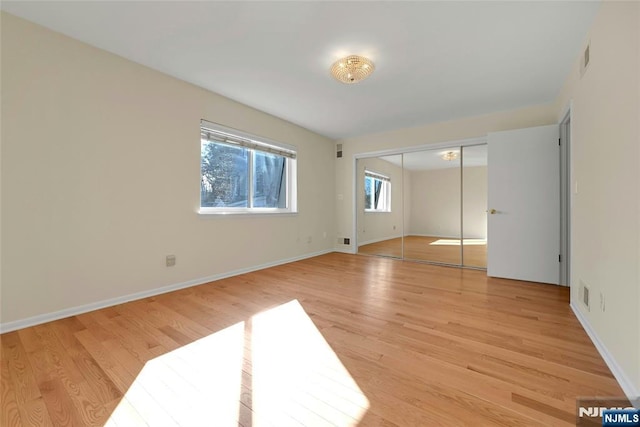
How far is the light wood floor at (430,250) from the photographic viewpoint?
14.0 feet

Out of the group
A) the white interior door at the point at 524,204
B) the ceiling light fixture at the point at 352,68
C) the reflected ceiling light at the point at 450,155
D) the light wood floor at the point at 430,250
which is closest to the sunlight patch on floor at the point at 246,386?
the ceiling light fixture at the point at 352,68

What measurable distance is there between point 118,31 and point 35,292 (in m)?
2.28

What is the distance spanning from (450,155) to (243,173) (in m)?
3.58

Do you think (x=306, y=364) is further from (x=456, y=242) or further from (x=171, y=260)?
(x=456, y=242)

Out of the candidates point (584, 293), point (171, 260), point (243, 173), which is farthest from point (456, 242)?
point (171, 260)

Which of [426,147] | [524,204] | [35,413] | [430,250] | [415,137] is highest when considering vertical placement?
[415,137]

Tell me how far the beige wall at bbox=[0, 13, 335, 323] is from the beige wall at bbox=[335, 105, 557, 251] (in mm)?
2610

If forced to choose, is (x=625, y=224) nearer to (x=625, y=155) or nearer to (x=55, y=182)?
(x=625, y=155)

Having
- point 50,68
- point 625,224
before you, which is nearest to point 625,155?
point 625,224

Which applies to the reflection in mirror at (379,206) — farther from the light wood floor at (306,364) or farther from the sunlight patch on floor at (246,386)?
the sunlight patch on floor at (246,386)

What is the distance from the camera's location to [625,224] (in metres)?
1.39

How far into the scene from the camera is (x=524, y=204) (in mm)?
3371

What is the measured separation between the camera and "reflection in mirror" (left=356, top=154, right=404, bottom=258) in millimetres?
5145

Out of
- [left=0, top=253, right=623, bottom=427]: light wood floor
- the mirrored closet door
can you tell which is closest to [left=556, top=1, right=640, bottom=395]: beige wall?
[left=0, top=253, right=623, bottom=427]: light wood floor
